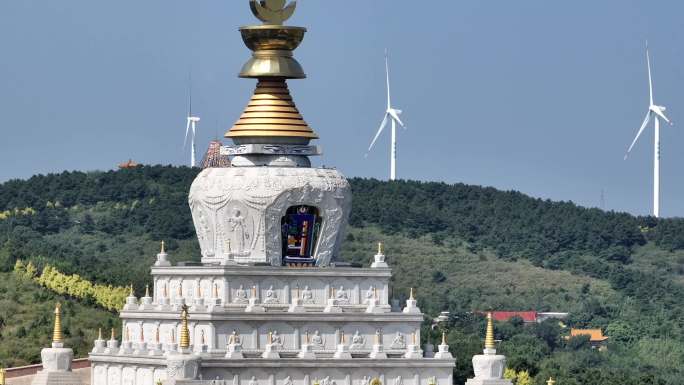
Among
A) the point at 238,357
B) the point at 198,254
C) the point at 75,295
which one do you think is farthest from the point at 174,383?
the point at 198,254

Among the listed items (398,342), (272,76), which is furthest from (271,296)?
(272,76)

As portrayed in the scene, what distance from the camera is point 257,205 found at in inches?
4242

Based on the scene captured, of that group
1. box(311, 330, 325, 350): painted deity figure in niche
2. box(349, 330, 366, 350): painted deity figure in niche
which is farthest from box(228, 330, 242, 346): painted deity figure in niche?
box(349, 330, 366, 350): painted deity figure in niche

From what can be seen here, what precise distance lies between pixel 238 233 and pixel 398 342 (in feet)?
21.2

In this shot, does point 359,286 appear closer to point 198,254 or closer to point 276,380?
point 276,380

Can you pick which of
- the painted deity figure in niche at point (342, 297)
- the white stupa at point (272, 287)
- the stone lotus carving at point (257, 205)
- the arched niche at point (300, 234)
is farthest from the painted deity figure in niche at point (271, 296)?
the painted deity figure in niche at point (342, 297)

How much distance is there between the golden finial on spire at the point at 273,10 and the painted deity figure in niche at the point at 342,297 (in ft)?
31.1

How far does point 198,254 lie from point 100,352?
5487cm

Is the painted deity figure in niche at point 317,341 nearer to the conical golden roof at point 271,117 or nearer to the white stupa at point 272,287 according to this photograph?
the white stupa at point 272,287

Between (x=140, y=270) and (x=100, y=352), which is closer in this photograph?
(x=100, y=352)

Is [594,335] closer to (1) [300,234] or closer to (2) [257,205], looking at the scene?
(1) [300,234]

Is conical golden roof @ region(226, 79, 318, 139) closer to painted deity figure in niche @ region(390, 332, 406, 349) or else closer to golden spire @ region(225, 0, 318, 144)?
golden spire @ region(225, 0, 318, 144)

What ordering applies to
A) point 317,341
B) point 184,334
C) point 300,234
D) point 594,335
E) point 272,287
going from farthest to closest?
point 594,335 → point 300,234 → point 272,287 → point 317,341 → point 184,334

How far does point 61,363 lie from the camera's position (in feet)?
Result: 364
